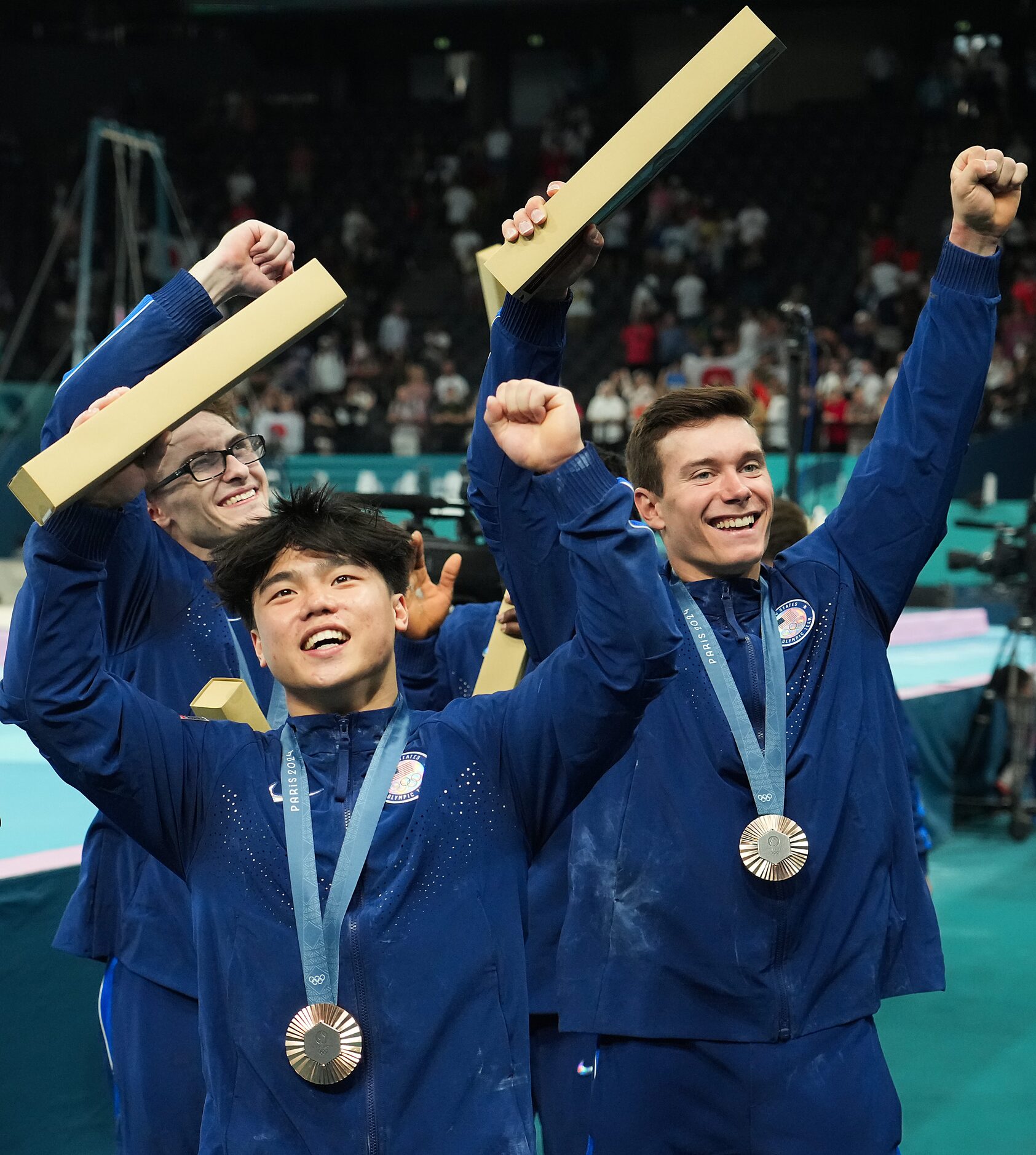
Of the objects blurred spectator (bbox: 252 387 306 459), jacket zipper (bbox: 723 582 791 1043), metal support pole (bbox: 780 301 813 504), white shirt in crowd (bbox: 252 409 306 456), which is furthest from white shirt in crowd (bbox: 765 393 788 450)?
jacket zipper (bbox: 723 582 791 1043)

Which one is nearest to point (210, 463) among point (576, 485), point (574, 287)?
point (576, 485)

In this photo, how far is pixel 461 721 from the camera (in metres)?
1.70

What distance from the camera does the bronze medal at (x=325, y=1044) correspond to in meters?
1.53

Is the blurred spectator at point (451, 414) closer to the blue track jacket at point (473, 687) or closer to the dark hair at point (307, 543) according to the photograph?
the blue track jacket at point (473, 687)

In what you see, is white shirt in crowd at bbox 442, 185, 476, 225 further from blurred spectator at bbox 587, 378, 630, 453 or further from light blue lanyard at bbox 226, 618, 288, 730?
light blue lanyard at bbox 226, 618, 288, 730

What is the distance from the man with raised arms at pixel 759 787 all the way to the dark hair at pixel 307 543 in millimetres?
154

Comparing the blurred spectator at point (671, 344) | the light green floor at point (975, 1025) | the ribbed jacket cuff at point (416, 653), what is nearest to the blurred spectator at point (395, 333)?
the blurred spectator at point (671, 344)

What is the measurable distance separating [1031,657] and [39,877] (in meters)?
5.44

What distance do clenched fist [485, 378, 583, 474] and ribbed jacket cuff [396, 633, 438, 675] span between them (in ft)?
3.65

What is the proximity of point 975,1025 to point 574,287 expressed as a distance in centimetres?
847

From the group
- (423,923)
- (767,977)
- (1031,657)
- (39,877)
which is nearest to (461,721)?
(423,923)

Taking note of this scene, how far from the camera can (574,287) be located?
39.6ft

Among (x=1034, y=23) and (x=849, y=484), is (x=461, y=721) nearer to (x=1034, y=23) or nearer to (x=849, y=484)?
(x=849, y=484)

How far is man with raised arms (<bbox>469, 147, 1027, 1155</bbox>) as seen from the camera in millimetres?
1874
